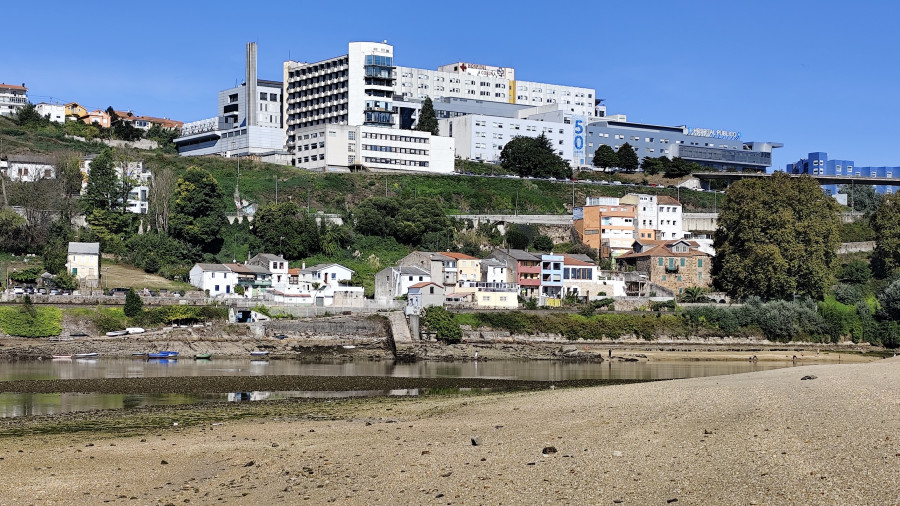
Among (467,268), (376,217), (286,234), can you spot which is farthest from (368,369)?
(376,217)

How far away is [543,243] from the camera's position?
90.2 metres

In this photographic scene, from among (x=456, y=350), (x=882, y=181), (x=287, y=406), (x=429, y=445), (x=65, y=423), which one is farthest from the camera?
(x=882, y=181)

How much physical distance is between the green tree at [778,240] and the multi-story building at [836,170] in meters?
60.0

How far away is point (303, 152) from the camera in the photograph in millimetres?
113500

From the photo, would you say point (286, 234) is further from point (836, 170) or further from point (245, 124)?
point (836, 170)

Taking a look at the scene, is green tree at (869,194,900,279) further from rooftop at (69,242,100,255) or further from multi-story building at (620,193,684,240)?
rooftop at (69,242,100,255)

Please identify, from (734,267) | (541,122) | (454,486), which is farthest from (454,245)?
(454,486)

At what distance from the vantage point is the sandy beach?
18.5 m

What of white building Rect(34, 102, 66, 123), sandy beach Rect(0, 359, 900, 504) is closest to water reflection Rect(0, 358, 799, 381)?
sandy beach Rect(0, 359, 900, 504)

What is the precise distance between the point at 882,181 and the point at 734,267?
6111cm

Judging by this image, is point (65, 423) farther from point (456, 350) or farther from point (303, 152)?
point (303, 152)

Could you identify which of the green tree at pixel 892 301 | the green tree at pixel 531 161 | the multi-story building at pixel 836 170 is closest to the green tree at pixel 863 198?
the multi-story building at pixel 836 170

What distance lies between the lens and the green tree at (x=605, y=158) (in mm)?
128375

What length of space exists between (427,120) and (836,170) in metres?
61.0
